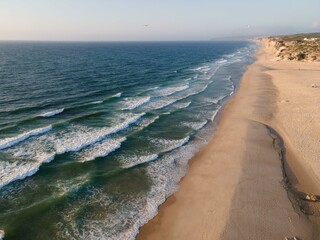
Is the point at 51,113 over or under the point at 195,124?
over

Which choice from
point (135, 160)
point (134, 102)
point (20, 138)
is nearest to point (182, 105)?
point (134, 102)

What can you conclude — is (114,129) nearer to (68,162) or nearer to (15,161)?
(68,162)

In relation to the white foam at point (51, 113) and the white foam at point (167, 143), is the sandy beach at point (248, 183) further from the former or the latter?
the white foam at point (51, 113)

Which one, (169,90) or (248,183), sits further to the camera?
Result: (169,90)

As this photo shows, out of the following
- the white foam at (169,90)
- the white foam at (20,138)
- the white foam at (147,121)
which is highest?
the white foam at (20,138)

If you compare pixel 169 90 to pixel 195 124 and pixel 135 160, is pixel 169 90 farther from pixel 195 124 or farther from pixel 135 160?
pixel 135 160

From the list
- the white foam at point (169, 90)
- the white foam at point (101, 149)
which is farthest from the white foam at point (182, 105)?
the white foam at point (101, 149)
